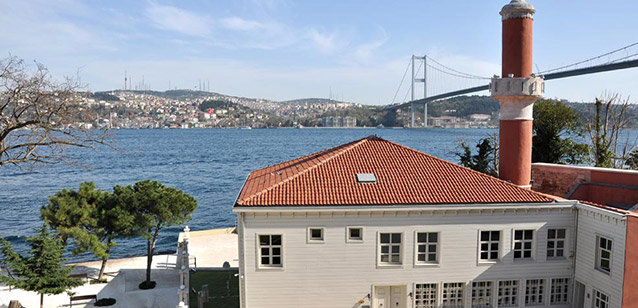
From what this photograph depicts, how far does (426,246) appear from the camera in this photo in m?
18.4

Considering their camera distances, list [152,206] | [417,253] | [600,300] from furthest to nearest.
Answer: [152,206] < [417,253] < [600,300]

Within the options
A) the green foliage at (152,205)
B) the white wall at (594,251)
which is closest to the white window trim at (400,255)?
the white wall at (594,251)

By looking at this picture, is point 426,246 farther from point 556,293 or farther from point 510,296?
point 556,293

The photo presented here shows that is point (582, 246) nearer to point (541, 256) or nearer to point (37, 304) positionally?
point (541, 256)

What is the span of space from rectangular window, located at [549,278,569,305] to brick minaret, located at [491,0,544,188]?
196 inches

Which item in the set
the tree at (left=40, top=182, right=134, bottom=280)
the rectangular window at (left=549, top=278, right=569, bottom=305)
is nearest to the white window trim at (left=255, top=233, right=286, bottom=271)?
the tree at (left=40, top=182, right=134, bottom=280)

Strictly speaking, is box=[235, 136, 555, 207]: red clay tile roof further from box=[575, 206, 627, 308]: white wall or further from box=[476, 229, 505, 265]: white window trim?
box=[575, 206, 627, 308]: white wall

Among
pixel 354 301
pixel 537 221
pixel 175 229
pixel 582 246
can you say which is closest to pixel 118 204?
pixel 354 301

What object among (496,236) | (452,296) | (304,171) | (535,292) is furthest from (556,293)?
(304,171)

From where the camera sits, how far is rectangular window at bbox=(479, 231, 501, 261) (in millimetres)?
18609

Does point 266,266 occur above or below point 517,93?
below

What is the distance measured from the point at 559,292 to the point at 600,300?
1.87 metres

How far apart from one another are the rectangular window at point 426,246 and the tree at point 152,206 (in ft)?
41.7

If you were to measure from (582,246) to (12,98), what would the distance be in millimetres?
21741
